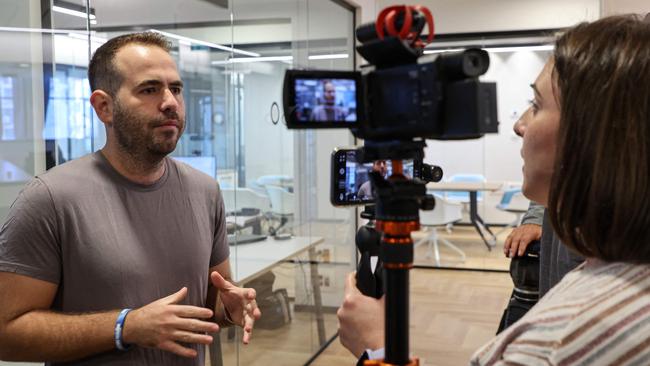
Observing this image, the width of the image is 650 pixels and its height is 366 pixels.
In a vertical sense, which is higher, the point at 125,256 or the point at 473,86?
the point at 473,86

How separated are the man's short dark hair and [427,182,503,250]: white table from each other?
555cm

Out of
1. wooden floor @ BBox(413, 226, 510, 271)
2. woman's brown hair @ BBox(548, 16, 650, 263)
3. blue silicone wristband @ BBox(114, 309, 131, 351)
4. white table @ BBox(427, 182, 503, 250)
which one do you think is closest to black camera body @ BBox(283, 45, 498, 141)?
woman's brown hair @ BBox(548, 16, 650, 263)

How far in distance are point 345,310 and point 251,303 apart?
0.63 m

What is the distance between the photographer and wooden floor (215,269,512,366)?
11.3ft

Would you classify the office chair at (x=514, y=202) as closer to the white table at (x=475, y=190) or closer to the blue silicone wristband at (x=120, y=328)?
the white table at (x=475, y=190)

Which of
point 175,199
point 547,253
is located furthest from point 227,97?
point 547,253

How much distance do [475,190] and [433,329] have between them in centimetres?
269

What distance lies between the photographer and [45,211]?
1.34m

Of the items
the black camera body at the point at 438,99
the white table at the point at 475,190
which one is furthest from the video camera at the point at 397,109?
the white table at the point at 475,190

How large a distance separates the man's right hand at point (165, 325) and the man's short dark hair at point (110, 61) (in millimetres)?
602

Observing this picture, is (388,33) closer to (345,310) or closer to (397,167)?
(397,167)

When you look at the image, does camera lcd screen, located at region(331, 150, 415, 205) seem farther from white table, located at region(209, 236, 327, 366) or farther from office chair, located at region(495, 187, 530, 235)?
office chair, located at region(495, 187, 530, 235)

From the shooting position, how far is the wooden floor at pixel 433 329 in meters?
3.45

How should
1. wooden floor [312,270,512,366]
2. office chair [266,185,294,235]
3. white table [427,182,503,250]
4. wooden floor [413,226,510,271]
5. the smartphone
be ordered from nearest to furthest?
the smartphone
office chair [266,185,294,235]
wooden floor [312,270,512,366]
wooden floor [413,226,510,271]
white table [427,182,503,250]
